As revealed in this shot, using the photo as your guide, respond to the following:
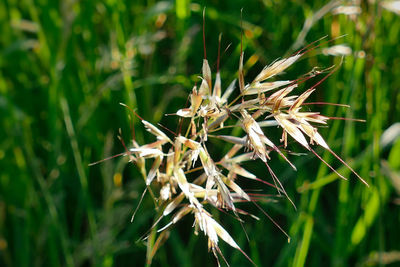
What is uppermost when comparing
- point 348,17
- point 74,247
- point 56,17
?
point 56,17

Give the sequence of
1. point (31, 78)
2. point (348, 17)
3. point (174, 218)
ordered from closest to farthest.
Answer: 1. point (174, 218)
2. point (348, 17)
3. point (31, 78)

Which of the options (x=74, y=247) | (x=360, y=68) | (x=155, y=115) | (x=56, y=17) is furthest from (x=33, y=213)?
(x=360, y=68)

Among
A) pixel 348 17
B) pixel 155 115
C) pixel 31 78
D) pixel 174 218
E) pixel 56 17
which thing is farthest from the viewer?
pixel 31 78

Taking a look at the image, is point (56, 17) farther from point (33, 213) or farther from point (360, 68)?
point (360, 68)

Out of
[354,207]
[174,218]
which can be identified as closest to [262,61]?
[354,207]

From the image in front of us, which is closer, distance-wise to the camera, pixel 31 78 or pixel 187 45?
pixel 187 45

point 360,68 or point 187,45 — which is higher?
point 187,45

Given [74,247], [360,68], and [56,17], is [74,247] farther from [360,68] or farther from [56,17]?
[360,68]
